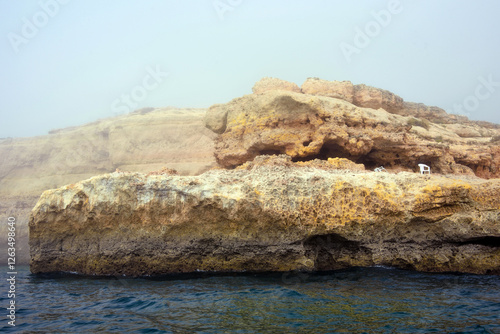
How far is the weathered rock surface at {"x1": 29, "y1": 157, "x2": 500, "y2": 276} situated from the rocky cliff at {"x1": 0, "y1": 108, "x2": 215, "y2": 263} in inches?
551

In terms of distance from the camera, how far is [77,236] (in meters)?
8.95

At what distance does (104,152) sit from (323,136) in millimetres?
20348

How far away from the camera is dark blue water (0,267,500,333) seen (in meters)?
4.89

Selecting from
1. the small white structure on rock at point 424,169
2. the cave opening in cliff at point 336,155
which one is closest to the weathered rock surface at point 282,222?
the small white structure on rock at point 424,169

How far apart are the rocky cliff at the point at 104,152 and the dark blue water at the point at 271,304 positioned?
15.7 meters

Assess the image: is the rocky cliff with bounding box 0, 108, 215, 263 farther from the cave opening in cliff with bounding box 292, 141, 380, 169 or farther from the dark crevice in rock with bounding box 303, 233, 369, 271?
the dark crevice in rock with bounding box 303, 233, 369, 271

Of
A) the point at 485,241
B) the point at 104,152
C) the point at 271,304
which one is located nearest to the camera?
the point at 271,304

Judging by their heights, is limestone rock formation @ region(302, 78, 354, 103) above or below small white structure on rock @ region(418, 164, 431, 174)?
above

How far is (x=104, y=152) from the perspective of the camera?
25734 millimetres

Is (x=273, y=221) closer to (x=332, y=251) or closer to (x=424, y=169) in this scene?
(x=332, y=251)

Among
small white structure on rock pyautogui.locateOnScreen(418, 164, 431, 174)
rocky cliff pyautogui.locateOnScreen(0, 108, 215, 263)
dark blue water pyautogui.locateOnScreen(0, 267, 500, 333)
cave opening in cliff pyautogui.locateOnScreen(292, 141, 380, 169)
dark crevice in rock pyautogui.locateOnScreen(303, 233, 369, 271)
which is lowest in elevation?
dark blue water pyautogui.locateOnScreen(0, 267, 500, 333)

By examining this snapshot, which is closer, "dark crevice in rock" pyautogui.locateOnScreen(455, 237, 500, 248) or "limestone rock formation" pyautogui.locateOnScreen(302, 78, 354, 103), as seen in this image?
"dark crevice in rock" pyautogui.locateOnScreen(455, 237, 500, 248)

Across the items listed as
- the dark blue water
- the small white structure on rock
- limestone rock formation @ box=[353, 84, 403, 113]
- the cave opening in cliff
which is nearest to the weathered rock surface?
the dark blue water

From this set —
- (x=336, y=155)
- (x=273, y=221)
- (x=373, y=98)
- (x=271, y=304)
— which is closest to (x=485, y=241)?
(x=273, y=221)
